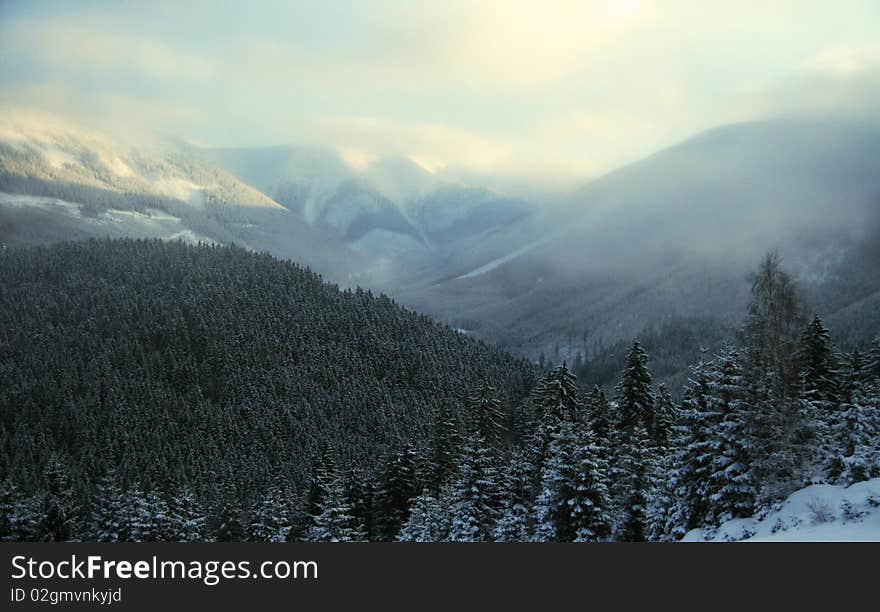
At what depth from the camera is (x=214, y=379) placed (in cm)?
14875

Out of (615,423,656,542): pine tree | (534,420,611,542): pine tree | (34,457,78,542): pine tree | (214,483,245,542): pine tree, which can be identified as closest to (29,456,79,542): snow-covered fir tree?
(34,457,78,542): pine tree

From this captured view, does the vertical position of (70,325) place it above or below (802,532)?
above

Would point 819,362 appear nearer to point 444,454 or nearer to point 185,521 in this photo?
point 444,454

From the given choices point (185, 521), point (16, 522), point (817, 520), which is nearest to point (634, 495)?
point (817, 520)

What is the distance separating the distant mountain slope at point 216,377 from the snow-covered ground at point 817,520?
75382 mm

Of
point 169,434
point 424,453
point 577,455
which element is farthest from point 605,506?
point 169,434

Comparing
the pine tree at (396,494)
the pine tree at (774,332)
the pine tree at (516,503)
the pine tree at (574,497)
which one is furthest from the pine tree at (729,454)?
the pine tree at (396,494)

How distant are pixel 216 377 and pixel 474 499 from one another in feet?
391

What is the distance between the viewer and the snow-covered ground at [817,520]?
74.2 ft

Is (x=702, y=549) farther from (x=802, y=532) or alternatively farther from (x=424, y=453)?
(x=424, y=453)

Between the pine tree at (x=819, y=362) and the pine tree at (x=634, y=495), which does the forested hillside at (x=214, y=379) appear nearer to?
the pine tree at (x=819, y=362)

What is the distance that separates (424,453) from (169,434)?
249 feet

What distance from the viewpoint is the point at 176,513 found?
196 ft

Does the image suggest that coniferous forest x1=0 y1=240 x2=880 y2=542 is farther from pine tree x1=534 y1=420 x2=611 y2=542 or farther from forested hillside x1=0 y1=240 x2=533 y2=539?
forested hillside x1=0 y1=240 x2=533 y2=539
